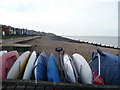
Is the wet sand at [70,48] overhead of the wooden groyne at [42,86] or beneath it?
beneath

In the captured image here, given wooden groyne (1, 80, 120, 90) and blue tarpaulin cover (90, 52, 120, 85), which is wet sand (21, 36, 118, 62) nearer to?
blue tarpaulin cover (90, 52, 120, 85)

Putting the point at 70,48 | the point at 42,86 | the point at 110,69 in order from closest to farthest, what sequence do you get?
the point at 42,86
the point at 110,69
the point at 70,48

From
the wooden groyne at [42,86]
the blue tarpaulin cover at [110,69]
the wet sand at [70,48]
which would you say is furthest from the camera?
the wet sand at [70,48]

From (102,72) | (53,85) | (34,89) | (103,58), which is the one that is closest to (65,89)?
(53,85)

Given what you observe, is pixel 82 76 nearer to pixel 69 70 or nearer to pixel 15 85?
pixel 69 70

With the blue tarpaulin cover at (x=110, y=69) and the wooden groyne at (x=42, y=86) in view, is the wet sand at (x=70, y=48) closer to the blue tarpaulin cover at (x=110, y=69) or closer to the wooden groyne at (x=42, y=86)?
A: the blue tarpaulin cover at (x=110, y=69)

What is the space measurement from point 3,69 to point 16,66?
34cm

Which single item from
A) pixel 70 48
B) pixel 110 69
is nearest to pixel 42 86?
pixel 110 69

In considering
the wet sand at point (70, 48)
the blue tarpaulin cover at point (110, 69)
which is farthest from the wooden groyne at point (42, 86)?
the wet sand at point (70, 48)

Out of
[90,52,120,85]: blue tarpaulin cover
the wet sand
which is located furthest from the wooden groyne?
the wet sand

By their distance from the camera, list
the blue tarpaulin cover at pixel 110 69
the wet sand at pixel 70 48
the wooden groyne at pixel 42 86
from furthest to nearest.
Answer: the wet sand at pixel 70 48
the blue tarpaulin cover at pixel 110 69
the wooden groyne at pixel 42 86

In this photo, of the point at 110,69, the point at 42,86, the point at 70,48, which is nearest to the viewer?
the point at 42,86

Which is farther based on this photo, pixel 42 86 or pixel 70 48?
pixel 70 48

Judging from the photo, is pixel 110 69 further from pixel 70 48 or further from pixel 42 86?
pixel 70 48
